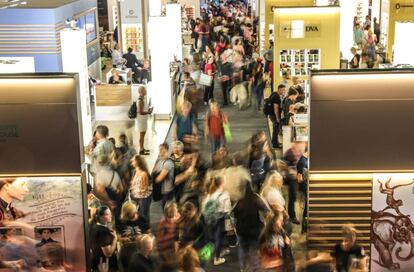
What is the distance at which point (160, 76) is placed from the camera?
15180 millimetres

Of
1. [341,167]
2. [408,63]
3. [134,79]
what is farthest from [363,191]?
[134,79]

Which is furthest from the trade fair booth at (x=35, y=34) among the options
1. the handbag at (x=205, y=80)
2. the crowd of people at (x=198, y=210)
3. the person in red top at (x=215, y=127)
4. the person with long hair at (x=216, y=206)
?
the person with long hair at (x=216, y=206)

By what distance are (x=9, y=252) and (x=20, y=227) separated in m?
0.27

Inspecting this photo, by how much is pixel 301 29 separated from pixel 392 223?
7071 millimetres

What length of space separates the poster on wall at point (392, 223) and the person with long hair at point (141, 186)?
8.17 feet

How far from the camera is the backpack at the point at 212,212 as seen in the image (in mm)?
7465

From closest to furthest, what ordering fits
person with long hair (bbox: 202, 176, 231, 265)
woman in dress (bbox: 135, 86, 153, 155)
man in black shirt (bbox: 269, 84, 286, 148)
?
person with long hair (bbox: 202, 176, 231, 265) < woman in dress (bbox: 135, 86, 153, 155) < man in black shirt (bbox: 269, 84, 286, 148)

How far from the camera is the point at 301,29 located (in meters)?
13.6

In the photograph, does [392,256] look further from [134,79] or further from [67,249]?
[134,79]

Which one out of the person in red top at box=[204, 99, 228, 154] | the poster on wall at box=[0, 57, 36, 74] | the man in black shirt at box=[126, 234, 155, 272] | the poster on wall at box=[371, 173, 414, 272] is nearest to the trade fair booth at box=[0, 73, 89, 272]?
the man in black shirt at box=[126, 234, 155, 272]

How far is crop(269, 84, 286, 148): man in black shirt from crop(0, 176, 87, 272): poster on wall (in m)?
5.85

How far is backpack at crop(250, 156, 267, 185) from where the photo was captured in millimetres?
8430

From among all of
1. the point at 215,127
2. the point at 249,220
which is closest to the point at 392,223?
the point at 249,220

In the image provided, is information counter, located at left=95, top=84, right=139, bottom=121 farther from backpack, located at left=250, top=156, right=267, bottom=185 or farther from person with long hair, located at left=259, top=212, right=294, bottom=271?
person with long hair, located at left=259, top=212, right=294, bottom=271
